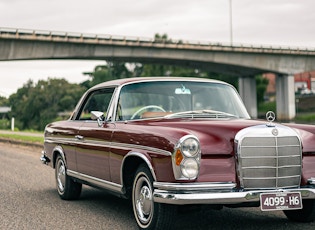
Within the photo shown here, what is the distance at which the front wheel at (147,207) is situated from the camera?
5156mm

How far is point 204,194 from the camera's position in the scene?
481 centimetres

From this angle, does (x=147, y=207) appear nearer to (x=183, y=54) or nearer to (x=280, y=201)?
(x=280, y=201)

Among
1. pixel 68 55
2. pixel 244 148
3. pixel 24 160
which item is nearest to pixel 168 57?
pixel 68 55

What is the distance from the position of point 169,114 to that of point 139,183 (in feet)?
3.16

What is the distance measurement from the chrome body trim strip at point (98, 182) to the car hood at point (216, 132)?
0.92 meters

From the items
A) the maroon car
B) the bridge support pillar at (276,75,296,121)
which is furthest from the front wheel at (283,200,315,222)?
the bridge support pillar at (276,75,296,121)

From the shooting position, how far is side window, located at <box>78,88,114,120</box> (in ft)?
23.1

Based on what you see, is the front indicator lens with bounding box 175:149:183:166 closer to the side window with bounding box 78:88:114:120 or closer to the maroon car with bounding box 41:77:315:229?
the maroon car with bounding box 41:77:315:229

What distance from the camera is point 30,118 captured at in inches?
4114

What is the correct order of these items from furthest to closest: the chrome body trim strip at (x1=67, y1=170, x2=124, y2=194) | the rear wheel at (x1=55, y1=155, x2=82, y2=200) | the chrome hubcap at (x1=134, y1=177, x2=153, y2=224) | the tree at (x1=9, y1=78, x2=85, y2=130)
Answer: the tree at (x1=9, y1=78, x2=85, y2=130) < the rear wheel at (x1=55, y1=155, x2=82, y2=200) < the chrome body trim strip at (x1=67, y1=170, x2=124, y2=194) < the chrome hubcap at (x1=134, y1=177, x2=153, y2=224)

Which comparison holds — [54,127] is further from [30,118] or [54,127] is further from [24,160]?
[30,118]

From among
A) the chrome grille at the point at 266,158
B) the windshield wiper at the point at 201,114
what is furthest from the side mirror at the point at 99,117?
the chrome grille at the point at 266,158

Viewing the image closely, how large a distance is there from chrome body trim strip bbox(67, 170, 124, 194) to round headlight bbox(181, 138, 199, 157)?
1.24 meters

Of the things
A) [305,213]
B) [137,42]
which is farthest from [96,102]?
[137,42]
